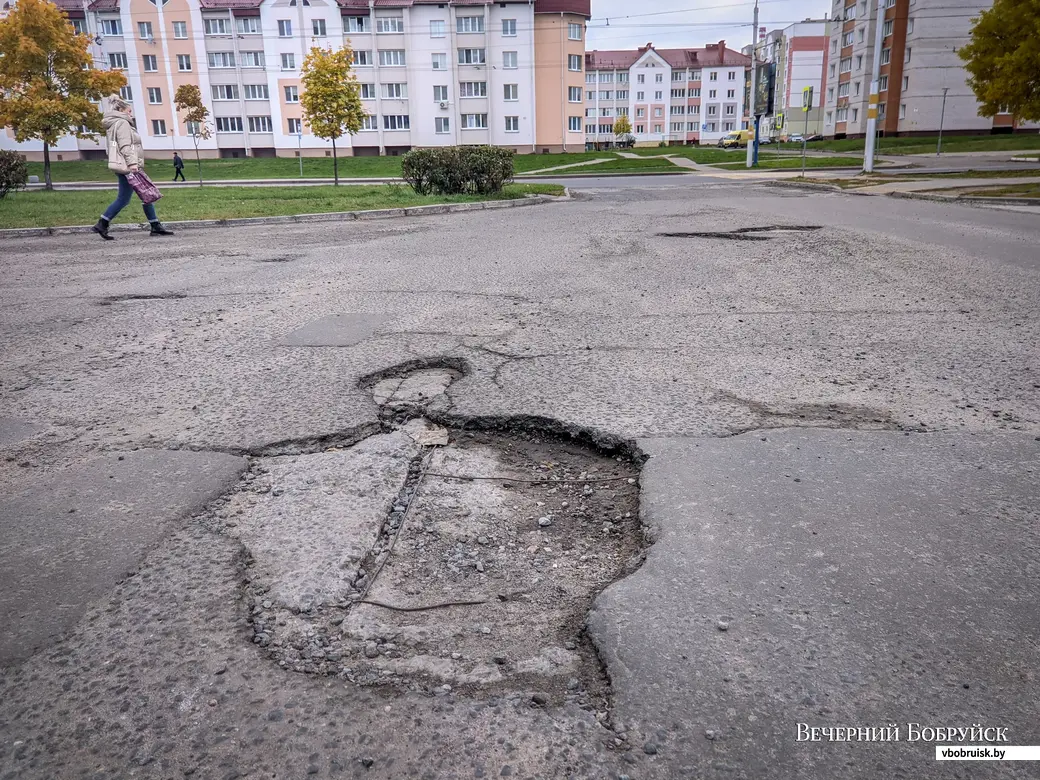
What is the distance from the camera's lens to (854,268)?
8.50 m

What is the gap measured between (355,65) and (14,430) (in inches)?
2536

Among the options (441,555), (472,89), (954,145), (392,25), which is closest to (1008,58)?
(441,555)

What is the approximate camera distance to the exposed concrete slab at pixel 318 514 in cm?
248

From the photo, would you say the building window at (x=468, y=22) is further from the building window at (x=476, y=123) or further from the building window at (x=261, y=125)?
the building window at (x=261, y=125)

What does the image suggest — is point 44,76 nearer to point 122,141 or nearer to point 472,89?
point 122,141

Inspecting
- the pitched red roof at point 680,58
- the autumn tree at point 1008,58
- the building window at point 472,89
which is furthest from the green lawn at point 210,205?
the pitched red roof at point 680,58

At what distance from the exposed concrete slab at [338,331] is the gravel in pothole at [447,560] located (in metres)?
2.06

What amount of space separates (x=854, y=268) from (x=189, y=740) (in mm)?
8423

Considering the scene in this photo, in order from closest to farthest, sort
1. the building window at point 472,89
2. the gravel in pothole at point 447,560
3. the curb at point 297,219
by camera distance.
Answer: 1. the gravel in pothole at point 447,560
2. the curb at point 297,219
3. the building window at point 472,89

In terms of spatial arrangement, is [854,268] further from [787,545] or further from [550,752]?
[550,752]

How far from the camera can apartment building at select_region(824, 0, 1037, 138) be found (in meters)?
60.6

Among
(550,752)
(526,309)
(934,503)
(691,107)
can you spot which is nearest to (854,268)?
(526,309)

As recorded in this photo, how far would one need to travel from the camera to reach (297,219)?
1602cm

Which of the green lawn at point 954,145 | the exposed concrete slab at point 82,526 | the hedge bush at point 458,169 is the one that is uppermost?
the green lawn at point 954,145
